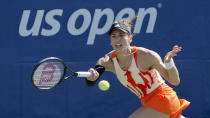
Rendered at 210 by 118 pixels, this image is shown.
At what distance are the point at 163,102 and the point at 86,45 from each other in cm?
237

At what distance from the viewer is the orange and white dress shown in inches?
162

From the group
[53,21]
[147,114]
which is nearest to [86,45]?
[53,21]

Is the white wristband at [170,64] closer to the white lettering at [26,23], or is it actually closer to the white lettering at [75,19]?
the white lettering at [75,19]

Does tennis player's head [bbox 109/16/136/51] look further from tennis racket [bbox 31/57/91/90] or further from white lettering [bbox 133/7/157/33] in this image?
white lettering [bbox 133/7/157/33]

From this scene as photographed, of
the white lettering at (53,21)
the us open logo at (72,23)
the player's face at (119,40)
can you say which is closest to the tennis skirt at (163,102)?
the player's face at (119,40)

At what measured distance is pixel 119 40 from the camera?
163 inches

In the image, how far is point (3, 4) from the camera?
6336 mm

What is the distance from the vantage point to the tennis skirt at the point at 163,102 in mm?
4105

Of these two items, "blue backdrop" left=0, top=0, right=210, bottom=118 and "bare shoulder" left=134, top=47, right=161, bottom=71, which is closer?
"bare shoulder" left=134, top=47, right=161, bottom=71

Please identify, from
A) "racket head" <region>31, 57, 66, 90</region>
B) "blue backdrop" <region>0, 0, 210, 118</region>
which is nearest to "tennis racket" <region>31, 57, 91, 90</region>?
"racket head" <region>31, 57, 66, 90</region>

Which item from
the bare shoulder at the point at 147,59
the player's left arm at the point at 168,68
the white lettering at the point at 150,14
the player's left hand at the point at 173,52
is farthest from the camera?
the white lettering at the point at 150,14

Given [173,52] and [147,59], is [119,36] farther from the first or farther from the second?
[173,52]

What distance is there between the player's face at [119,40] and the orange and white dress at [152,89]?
0.46ft

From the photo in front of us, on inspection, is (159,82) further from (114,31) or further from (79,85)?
(79,85)
